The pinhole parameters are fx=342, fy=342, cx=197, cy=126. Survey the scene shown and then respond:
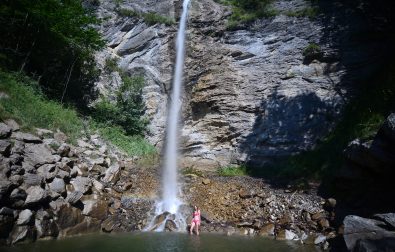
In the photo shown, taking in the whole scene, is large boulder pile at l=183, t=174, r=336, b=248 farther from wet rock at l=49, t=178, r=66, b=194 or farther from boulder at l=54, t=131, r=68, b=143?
boulder at l=54, t=131, r=68, b=143

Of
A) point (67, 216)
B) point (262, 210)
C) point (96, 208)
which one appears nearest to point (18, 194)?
point (67, 216)

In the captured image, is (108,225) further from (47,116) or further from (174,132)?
(174,132)

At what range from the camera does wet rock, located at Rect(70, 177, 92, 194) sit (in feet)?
44.0

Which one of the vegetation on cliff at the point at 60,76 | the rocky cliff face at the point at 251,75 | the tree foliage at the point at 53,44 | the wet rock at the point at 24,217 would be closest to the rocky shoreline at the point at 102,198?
the wet rock at the point at 24,217

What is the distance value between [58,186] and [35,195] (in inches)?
47.6

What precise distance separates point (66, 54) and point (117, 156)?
8.23m

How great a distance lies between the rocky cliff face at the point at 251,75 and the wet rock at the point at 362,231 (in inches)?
352

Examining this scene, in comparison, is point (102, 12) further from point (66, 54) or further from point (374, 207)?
point (374, 207)

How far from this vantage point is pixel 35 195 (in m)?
11.4

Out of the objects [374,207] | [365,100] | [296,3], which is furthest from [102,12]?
[374,207]

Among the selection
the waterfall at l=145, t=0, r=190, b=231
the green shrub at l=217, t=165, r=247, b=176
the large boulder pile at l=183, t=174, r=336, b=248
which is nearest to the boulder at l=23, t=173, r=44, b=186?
the waterfall at l=145, t=0, r=190, b=231

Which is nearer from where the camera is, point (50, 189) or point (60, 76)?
point (50, 189)

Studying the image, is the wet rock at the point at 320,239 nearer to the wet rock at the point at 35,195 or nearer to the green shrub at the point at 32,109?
the wet rock at the point at 35,195

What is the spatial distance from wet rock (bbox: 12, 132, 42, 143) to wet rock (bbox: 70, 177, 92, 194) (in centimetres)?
213
